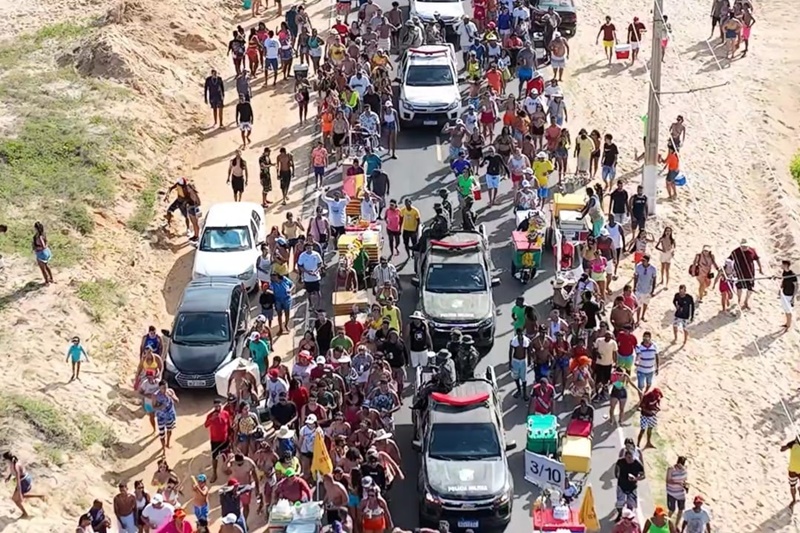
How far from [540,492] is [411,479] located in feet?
7.13

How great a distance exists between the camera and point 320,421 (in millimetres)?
22688

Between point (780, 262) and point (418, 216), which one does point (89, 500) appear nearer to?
Result: point (418, 216)

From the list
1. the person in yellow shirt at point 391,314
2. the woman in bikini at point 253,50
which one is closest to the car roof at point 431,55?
the woman in bikini at point 253,50

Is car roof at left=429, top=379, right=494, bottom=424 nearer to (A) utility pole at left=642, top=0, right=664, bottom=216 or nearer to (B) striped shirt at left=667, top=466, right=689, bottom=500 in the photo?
(B) striped shirt at left=667, top=466, right=689, bottom=500

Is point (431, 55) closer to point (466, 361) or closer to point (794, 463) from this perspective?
point (466, 361)

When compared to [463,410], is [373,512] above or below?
below

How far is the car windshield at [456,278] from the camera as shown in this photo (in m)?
26.8

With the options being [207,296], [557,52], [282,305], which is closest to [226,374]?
[207,296]

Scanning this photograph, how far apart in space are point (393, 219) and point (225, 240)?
3.65 meters

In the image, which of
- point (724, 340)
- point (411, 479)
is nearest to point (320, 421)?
point (411, 479)

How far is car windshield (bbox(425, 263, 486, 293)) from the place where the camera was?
26828mm

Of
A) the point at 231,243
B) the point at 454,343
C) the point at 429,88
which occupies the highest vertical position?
the point at 429,88

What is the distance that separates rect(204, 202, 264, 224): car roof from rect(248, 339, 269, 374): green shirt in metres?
4.82

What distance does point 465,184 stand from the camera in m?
31.4
